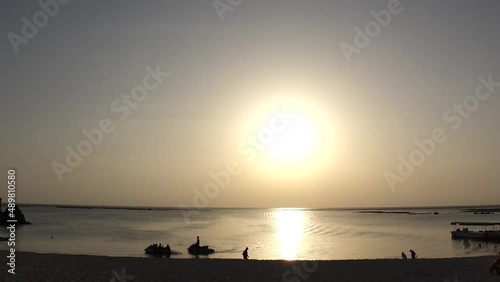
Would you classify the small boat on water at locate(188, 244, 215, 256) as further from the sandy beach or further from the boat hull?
the boat hull

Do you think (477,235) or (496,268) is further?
(477,235)

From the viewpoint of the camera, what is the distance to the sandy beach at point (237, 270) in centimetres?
2062

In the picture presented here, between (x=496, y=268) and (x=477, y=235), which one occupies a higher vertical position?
(x=477, y=235)

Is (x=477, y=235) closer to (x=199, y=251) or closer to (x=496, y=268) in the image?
(x=199, y=251)

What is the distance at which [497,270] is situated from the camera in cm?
2103

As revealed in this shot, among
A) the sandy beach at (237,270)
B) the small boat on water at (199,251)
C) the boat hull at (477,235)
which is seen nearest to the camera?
the sandy beach at (237,270)

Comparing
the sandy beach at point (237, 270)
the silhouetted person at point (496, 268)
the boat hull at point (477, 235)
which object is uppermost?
the boat hull at point (477, 235)

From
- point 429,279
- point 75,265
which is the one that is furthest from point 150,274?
point 429,279

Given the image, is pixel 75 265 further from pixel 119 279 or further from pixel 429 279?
pixel 429 279

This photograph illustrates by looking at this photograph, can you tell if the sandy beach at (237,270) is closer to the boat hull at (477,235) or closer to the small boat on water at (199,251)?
the small boat on water at (199,251)

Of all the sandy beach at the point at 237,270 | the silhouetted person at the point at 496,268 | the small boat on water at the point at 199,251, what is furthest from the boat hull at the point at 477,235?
the silhouetted person at the point at 496,268

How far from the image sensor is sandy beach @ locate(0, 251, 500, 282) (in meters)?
20.6

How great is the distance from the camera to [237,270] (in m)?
22.9

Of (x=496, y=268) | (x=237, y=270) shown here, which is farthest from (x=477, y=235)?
(x=237, y=270)
